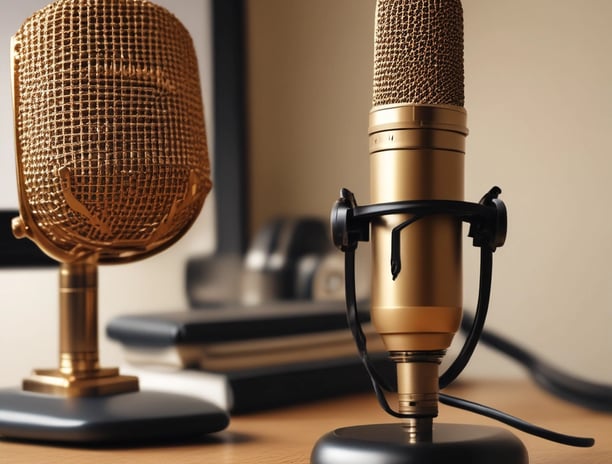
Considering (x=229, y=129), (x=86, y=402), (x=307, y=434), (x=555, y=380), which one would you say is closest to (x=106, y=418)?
(x=86, y=402)

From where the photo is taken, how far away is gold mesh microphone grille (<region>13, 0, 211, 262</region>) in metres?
0.62

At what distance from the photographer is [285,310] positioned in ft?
3.00

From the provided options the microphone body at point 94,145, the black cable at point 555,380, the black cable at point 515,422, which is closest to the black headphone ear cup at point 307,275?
the black cable at point 555,380

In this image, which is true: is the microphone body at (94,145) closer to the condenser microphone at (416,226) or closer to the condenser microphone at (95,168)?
the condenser microphone at (95,168)

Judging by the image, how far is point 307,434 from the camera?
68cm

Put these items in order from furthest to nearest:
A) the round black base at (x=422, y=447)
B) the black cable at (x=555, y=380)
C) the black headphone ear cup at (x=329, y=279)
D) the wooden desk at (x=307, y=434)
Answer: the black headphone ear cup at (x=329, y=279), the black cable at (x=555, y=380), the wooden desk at (x=307, y=434), the round black base at (x=422, y=447)

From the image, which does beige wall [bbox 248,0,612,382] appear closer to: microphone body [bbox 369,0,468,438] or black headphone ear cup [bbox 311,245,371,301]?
black headphone ear cup [bbox 311,245,371,301]

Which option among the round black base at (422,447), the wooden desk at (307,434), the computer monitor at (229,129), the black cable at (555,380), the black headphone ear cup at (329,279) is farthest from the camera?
the computer monitor at (229,129)

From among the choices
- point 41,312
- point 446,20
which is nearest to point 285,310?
point 41,312

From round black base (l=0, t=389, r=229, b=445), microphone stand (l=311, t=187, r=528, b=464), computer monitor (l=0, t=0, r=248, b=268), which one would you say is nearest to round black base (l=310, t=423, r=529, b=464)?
microphone stand (l=311, t=187, r=528, b=464)

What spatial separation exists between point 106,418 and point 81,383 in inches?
2.6

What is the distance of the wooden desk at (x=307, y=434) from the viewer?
1.89ft

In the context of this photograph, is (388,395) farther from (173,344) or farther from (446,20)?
(446,20)

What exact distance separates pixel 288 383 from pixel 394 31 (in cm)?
43
